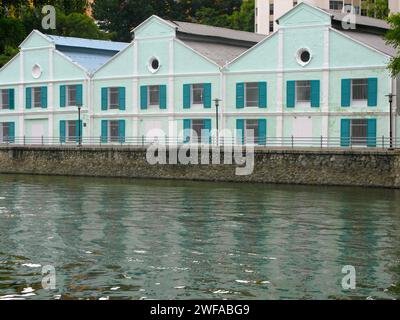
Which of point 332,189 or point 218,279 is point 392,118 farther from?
point 218,279

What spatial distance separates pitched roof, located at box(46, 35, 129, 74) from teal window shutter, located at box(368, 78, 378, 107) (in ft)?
67.5

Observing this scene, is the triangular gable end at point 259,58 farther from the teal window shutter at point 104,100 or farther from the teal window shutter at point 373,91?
the teal window shutter at point 104,100

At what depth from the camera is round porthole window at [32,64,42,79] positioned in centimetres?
6506

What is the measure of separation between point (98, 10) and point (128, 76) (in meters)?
46.3

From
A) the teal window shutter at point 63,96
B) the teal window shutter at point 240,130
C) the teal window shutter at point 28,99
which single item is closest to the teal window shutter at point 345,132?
the teal window shutter at point 240,130

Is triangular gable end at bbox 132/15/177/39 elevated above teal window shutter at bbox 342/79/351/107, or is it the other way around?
triangular gable end at bbox 132/15/177/39

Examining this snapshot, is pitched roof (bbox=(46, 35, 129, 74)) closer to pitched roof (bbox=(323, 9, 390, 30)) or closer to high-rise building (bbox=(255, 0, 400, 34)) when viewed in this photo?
pitched roof (bbox=(323, 9, 390, 30))

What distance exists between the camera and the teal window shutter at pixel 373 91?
50.3 meters

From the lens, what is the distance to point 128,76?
5981cm

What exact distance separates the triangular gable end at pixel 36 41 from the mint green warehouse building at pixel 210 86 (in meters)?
0.07

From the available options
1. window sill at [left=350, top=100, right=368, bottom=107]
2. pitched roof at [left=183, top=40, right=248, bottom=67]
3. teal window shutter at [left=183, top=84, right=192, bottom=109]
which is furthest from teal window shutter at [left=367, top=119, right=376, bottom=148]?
teal window shutter at [left=183, top=84, right=192, bottom=109]

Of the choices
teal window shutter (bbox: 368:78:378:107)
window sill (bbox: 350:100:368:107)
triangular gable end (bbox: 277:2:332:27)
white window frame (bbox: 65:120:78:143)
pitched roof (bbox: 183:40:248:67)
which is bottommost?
white window frame (bbox: 65:120:78:143)

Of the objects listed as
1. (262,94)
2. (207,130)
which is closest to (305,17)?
(262,94)

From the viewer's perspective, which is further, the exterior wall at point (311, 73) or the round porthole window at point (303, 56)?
the round porthole window at point (303, 56)
